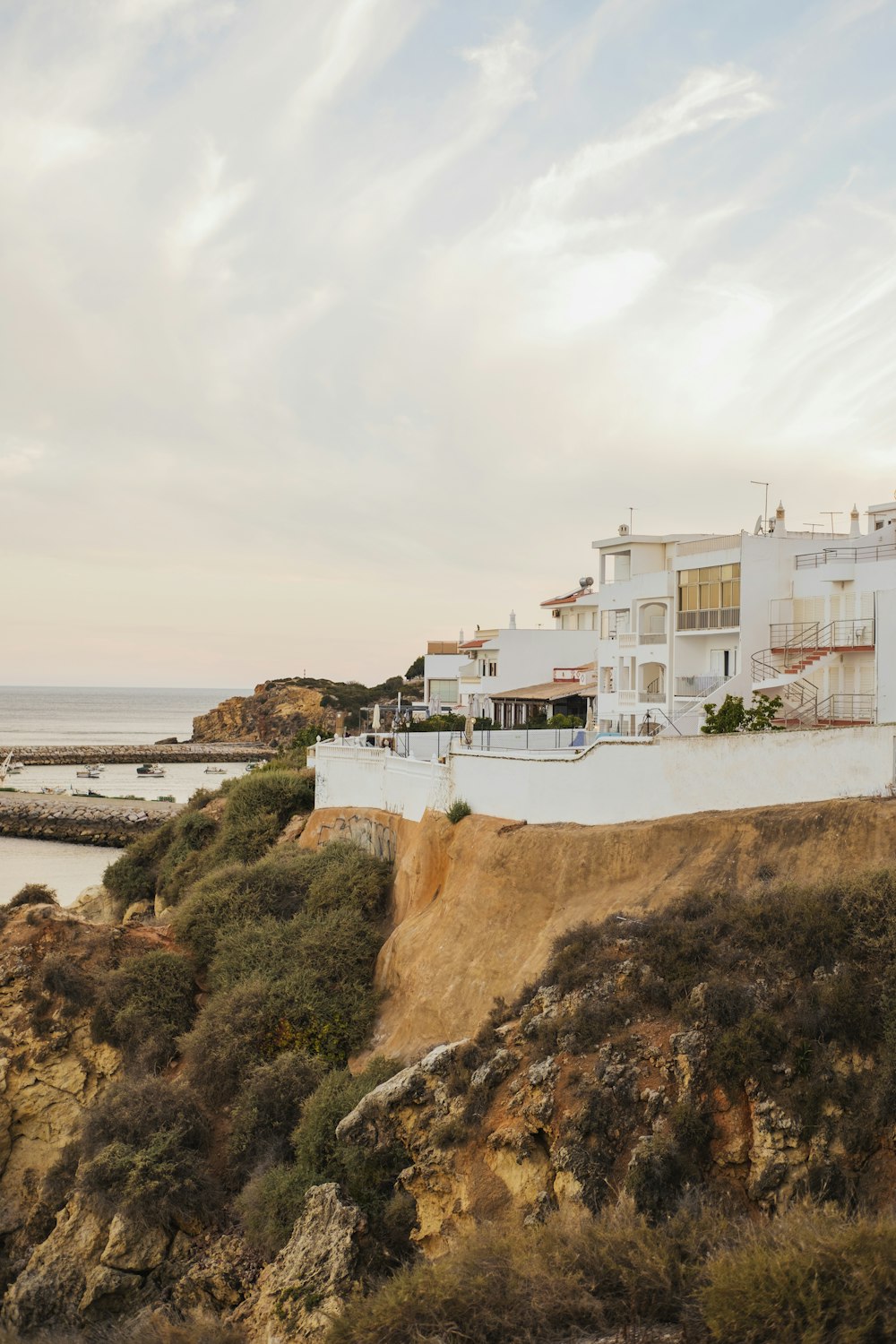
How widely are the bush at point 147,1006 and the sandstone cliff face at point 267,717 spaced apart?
283ft

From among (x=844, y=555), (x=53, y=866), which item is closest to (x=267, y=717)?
(x=53, y=866)

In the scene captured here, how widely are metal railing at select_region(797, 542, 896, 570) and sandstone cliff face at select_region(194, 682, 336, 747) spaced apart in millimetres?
84432

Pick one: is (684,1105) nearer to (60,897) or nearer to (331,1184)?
(331,1184)

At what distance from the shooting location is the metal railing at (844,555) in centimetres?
3053

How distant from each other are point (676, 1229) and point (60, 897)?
4113 cm

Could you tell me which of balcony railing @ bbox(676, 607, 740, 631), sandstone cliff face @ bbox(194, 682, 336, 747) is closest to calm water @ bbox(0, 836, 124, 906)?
balcony railing @ bbox(676, 607, 740, 631)

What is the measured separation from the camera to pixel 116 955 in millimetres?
26625

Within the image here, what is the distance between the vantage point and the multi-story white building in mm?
27875

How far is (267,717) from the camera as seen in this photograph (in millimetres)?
132750

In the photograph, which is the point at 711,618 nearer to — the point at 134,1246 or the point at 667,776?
the point at 667,776

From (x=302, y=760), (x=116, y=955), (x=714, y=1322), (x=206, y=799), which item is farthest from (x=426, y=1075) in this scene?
(x=206, y=799)

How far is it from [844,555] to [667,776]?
14.0 m

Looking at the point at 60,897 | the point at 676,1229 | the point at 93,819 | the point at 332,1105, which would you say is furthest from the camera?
the point at 93,819

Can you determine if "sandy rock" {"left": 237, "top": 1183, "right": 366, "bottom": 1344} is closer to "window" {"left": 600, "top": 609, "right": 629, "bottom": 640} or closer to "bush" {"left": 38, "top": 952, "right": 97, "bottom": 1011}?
"bush" {"left": 38, "top": 952, "right": 97, "bottom": 1011}
